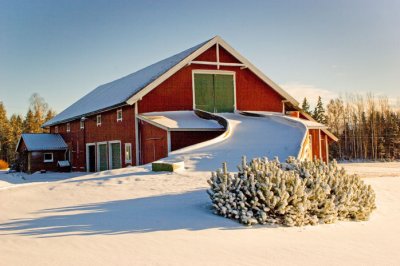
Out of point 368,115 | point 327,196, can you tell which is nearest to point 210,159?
point 327,196

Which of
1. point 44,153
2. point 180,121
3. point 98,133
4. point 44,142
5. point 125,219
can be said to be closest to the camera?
point 125,219

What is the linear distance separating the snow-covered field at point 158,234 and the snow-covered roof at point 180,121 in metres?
9.29

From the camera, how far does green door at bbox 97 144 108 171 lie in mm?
28828

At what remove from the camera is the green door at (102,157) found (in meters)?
28.8

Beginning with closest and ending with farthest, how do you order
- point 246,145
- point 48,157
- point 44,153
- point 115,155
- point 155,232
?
point 155,232 → point 246,145 → point 115,155 → point 44,153 → point 48,157

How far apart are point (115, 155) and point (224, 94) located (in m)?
7.90

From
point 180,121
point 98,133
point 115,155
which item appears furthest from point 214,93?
point 98,133

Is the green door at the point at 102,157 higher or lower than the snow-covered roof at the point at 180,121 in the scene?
lower

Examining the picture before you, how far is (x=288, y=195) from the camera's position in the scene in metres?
10.0

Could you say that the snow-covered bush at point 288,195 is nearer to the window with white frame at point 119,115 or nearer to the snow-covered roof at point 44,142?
the window with white frame at point 119,115

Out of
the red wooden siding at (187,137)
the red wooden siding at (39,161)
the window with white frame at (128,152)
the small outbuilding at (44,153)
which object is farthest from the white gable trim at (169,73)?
the red wooden siding at (39,161)

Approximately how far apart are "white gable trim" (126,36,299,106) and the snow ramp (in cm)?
465

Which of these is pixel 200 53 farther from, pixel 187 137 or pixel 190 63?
pixel 187 137

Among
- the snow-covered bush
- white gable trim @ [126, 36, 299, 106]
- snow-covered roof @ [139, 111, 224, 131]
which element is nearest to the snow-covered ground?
the snow-covered bush
